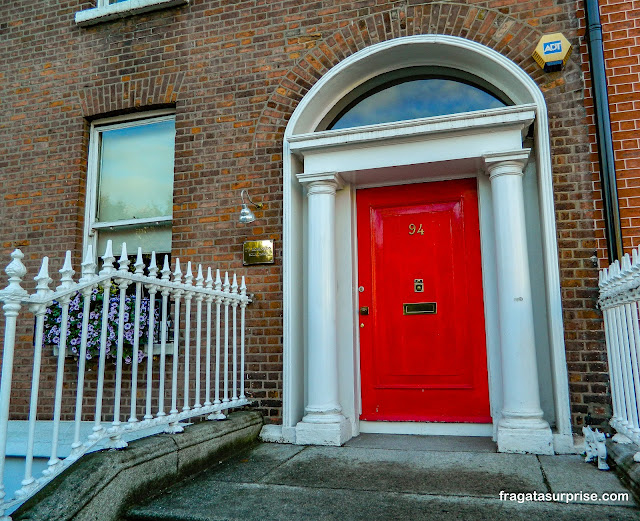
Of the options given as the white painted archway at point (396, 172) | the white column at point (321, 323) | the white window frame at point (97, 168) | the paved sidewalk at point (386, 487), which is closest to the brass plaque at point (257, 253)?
the white painted archway at point (396, 172)

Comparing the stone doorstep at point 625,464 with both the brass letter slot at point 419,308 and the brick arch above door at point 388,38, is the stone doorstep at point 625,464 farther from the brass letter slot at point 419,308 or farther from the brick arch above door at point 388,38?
the brick arch above door at point 388,38

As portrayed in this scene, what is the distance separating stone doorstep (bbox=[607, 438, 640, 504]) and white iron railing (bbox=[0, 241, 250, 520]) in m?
2.80

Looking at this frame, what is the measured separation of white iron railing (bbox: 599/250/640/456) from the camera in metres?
3.12

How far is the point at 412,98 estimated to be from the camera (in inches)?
207

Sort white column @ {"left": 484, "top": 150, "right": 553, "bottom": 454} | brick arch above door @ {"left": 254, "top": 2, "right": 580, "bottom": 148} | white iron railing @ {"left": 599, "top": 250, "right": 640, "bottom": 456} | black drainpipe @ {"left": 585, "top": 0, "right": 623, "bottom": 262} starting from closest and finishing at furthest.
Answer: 1. white iron railing @ {"left": 599, "top": 250, "right": 640, "bottom": 456}
2. white column @ {"left": 484, "top": 150, "right": 553, "bottom": 454}
3. black drainpipe @ {"left": 585, "top": 0, "right": 623, "bottom": 262}
4. brick arch above door @ {"left": 254, "top": 2, "right": 580, "bottom": 148}

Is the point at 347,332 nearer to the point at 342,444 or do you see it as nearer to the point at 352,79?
the point at 342,444

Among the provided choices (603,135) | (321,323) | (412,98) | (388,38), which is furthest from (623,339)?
(388,38)

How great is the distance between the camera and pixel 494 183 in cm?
444

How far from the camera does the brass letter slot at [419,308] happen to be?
4848mm

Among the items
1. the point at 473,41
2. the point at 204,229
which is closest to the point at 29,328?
the point at 204,229

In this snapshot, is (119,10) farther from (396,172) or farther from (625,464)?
(625,464)

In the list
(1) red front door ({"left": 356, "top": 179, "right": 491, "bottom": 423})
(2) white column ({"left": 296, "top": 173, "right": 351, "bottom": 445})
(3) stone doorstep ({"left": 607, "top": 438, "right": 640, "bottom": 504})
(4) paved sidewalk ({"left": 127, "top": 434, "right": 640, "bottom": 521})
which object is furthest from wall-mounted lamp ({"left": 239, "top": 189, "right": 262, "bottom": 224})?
(3) stone doorstep ({"left": 607, "top": 438, "right": 640, "bottom": 504})

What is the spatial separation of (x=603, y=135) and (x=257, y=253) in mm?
3130

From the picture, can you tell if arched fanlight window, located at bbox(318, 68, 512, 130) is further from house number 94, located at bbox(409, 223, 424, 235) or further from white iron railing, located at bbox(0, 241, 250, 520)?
white iron railing, located at bbox(0, 241, 250, 520)
